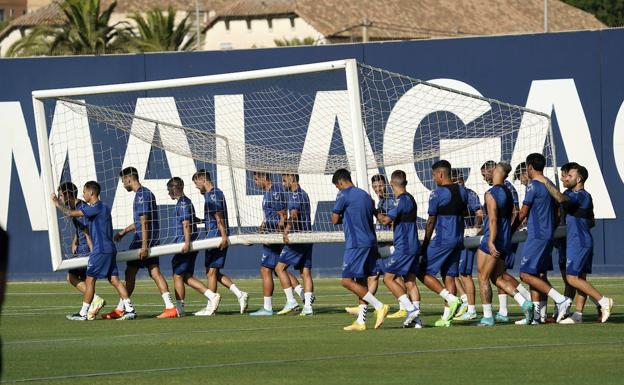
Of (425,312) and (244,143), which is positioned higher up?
(244,143)

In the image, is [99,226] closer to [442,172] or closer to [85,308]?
[85,308]

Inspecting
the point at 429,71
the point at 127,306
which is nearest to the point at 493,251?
the point at 127,306

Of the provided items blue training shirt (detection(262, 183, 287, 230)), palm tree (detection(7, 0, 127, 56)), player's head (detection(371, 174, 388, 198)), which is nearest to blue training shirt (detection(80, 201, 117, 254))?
blue training shirt (detection(262, 183, 287, 230))

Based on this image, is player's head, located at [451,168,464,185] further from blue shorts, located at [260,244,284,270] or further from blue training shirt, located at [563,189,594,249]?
blue training shirt, located at [563,189,594,249]

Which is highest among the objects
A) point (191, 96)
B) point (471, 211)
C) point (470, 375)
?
point (191, 96)

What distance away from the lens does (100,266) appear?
62.4ft

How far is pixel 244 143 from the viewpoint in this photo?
24156mm

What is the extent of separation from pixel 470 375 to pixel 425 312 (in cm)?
730

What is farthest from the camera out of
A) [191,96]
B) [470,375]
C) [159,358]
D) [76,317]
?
[191,96]

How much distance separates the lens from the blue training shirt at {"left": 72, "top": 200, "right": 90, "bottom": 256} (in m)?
19.5

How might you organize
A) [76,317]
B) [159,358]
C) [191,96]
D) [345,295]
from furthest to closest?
1. [191,96]
2. [345,295]
3. [76,317]
4. [159,358]

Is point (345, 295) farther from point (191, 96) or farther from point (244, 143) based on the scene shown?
point (191, 96)

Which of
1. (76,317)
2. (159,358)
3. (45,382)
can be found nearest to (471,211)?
(76,317)

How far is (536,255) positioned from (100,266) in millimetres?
5886
